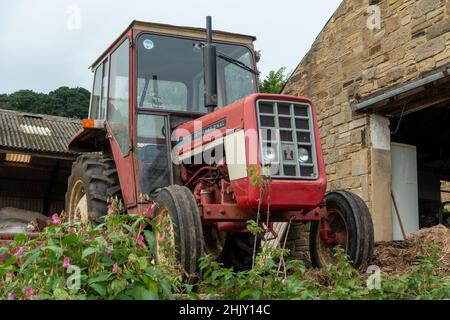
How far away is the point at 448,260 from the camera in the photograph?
590 centimetres

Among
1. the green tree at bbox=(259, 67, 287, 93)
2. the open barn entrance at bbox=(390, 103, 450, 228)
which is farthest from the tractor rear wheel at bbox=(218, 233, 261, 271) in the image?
the green tree at bbox=(259, 67, 287, 93)

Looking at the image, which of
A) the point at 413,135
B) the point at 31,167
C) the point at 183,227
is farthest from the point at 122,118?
the point at 31,167

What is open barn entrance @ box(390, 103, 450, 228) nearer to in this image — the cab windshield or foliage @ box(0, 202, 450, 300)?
the cab windshield

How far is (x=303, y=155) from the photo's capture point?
16.2 ft

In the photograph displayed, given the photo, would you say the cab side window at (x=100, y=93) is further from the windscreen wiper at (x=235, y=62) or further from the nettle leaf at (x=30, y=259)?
the nettle leaf at (x=30, y=259)

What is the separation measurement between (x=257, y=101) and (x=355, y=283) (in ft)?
5.76

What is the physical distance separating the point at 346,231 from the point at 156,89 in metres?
2.21

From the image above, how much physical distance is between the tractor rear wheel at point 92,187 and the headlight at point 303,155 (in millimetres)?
2014

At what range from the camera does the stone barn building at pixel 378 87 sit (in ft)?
23.1

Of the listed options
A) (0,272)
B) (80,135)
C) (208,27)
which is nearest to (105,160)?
(80,135)

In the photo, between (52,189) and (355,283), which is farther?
(52,189)

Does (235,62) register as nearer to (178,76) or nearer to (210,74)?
(178,76)

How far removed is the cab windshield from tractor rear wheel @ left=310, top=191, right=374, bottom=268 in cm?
143

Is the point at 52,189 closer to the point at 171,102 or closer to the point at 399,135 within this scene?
the point at 399,135
